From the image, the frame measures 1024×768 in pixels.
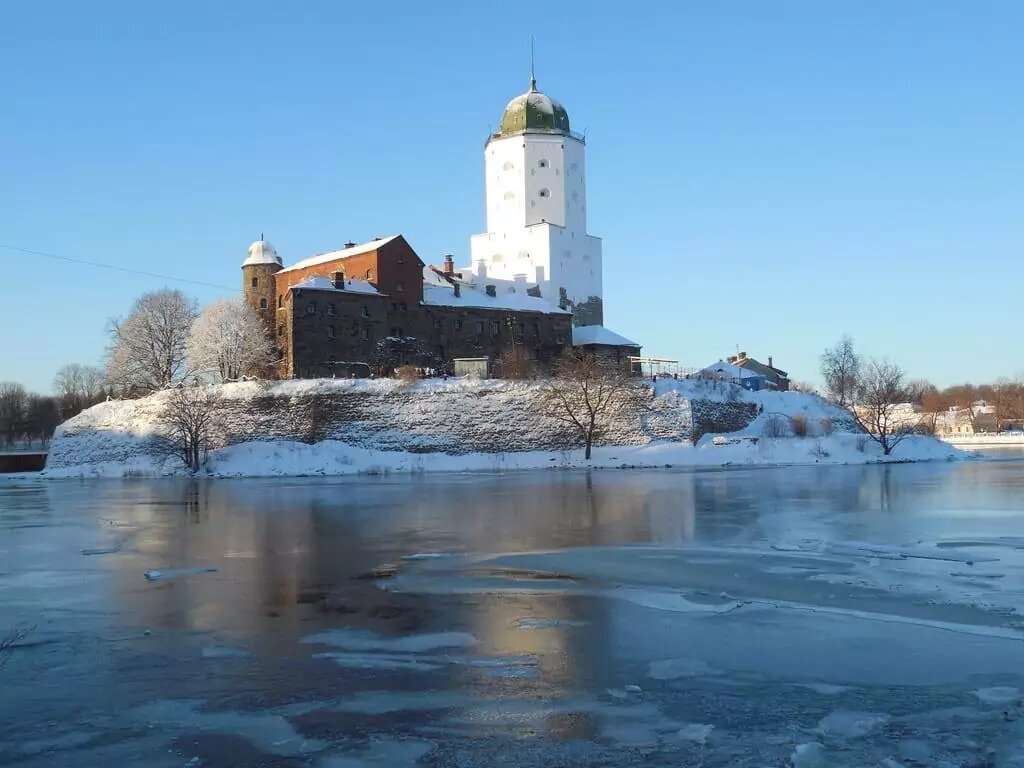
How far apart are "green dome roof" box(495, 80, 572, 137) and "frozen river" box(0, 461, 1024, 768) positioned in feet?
181

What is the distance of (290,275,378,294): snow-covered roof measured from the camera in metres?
51.4

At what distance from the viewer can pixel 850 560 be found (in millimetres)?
12445

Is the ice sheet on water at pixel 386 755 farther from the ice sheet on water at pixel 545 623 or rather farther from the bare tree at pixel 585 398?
the bare tree at pixel 585 398

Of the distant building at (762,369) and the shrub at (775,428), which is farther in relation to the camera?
the distant building at (762,369)

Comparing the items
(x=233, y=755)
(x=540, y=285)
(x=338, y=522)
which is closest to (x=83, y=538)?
(x=338, y=522)

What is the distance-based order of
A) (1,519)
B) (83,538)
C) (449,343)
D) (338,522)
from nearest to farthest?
1. (83,538)
2. (338,522)
3. (1,519)
4. (449,343)

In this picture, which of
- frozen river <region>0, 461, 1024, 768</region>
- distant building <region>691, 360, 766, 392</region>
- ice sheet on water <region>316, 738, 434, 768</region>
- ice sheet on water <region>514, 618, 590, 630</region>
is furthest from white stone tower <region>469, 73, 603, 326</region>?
ice sheet on water <region>316, 738, 434, 768</region>

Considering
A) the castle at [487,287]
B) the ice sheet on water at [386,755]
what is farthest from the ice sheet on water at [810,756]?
the castle at [487,287]

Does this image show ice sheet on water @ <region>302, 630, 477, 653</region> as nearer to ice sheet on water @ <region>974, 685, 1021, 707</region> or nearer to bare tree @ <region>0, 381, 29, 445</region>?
ice sheet on water @ <region>974, 685, 1021, 707</region>

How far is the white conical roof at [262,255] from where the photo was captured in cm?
5831

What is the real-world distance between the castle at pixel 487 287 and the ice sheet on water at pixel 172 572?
128 ft

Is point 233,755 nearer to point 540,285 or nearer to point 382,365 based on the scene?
point 382,365

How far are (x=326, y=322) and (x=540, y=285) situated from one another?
1938 cm

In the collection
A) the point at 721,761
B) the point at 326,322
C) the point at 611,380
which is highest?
the point at 326,322
